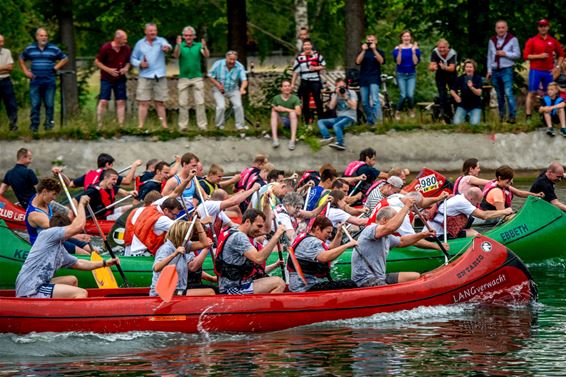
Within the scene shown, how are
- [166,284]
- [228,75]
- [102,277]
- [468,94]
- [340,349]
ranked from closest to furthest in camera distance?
[340,349] → [166,284] → [102,277] → [228,75] → [468,94]

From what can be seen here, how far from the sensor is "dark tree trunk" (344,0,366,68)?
28.3m

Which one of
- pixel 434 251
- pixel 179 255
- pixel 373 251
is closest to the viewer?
pixel 179 255

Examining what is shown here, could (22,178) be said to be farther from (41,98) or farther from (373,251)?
(373,251)

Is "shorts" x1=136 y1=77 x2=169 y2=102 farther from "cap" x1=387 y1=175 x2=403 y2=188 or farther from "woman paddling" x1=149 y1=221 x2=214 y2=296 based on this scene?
"woman paddling" x1=149 y1=221 x2=214 y2=296

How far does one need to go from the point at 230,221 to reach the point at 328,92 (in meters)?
8.92

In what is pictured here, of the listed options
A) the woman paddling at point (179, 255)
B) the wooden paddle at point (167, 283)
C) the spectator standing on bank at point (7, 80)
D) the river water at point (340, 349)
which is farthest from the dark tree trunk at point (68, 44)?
the river water at point (340, 349)


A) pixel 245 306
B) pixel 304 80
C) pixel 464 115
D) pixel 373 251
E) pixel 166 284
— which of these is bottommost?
pixel 245 306

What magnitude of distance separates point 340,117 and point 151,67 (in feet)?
12.8

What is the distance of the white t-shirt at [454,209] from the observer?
64.0ft

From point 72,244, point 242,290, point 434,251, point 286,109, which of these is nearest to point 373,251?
point 242,290

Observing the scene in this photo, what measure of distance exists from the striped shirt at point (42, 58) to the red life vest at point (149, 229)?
28.6 feet

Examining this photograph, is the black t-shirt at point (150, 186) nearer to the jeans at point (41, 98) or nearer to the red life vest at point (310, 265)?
the red life vest at point (310, 265)

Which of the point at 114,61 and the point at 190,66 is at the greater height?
the point at 114,61

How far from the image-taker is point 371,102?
27219 millimetres
